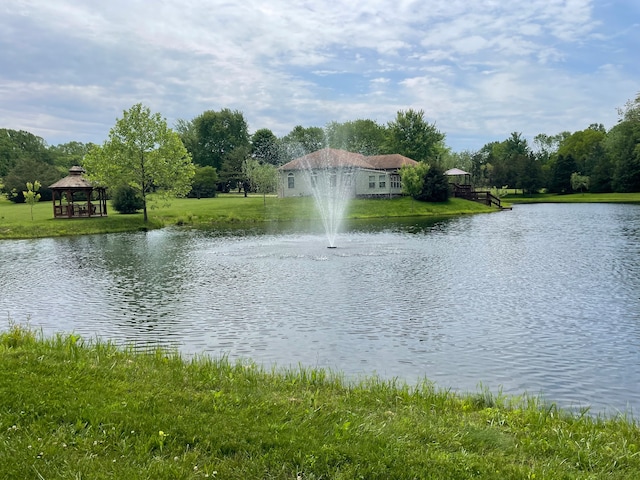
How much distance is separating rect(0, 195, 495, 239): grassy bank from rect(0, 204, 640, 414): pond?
13.0 meters

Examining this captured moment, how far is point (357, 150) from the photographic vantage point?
120750 millimetres

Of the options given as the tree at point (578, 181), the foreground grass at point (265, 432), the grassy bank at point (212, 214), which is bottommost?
the foreground grass at point (265, 432)

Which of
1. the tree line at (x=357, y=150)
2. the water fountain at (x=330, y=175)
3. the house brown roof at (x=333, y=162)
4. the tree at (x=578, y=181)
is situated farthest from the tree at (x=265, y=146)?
the tree at (x=578, y=181)

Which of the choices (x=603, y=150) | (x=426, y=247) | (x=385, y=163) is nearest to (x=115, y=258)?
(x=426, y=247)

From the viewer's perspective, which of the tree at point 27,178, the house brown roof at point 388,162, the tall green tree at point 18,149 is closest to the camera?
the house brown roof at point 388,162

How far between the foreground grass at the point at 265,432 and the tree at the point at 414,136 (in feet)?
328

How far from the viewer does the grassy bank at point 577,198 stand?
85438mm

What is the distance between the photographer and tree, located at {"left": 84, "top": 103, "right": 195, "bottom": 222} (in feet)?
172

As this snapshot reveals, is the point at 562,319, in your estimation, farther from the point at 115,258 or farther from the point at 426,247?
the point at 115,258

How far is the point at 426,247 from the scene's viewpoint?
3306 cm

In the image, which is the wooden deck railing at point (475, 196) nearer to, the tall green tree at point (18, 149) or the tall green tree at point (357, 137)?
the tall green tree at point (357, 137)

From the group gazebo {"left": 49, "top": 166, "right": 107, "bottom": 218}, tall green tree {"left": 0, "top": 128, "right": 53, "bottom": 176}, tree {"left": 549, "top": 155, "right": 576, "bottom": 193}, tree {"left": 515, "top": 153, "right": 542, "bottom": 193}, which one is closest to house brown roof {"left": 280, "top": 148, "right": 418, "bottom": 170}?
gazebo {"left": 49, "top": 166, "right": 107, "bottom": 218}

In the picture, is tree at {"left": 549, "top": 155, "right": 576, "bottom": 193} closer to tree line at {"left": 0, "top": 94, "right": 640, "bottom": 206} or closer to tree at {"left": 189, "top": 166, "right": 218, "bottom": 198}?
tree line at {"left": 0, "top": 94, "right": 640, "bottom": 206}

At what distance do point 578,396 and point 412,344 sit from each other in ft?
14.1
